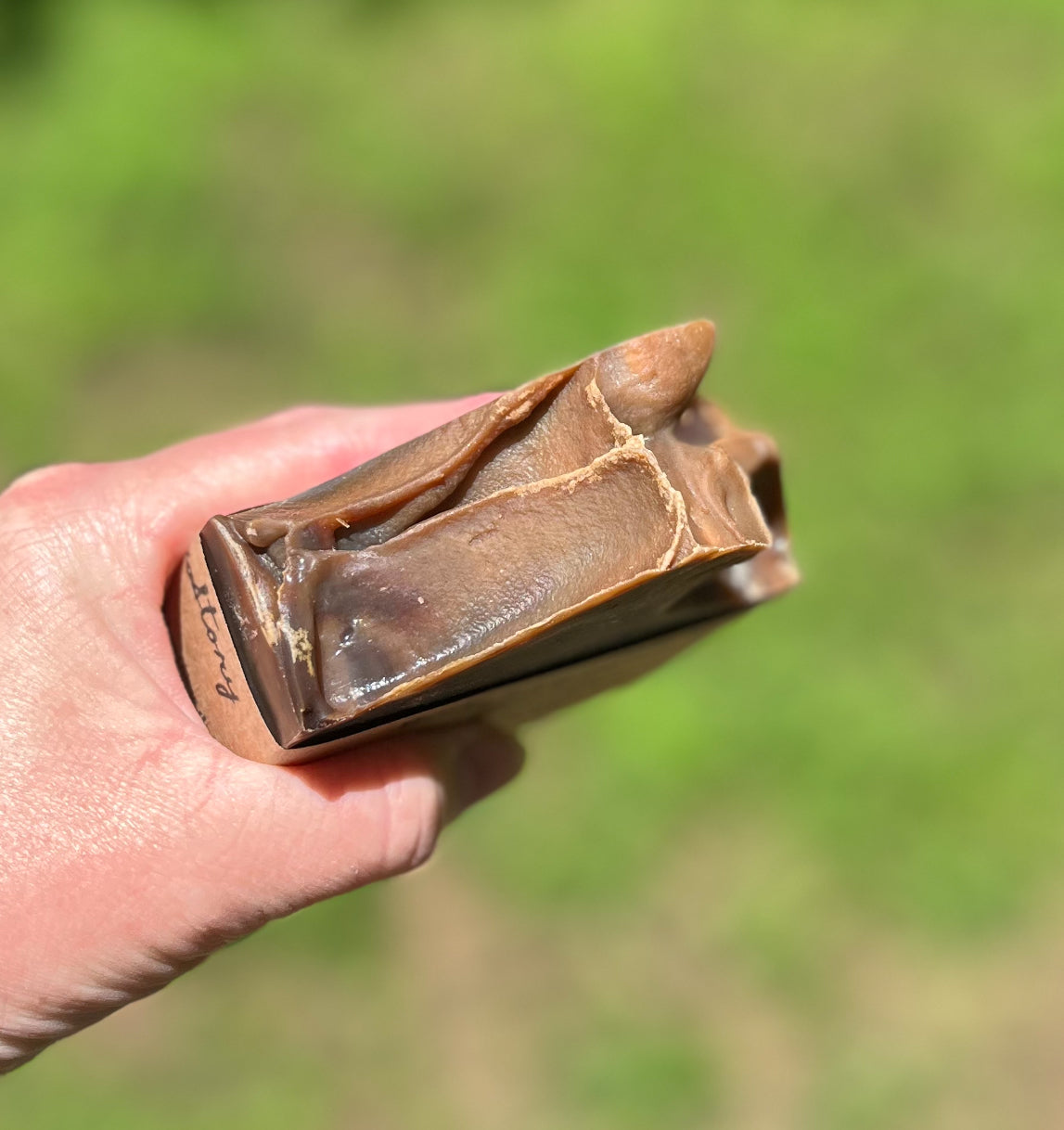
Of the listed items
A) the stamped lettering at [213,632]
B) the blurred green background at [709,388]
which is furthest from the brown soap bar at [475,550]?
the blurred green background at [709,388]

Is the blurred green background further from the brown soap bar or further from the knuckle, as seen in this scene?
the brown soap bar

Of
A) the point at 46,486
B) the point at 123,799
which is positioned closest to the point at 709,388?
the point at 46,486

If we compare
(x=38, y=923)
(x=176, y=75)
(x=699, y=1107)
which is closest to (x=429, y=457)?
(x=38, y=923)

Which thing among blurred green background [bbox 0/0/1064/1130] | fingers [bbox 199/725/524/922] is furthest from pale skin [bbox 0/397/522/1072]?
blurred green background [bbox 0/0/1064/1130]

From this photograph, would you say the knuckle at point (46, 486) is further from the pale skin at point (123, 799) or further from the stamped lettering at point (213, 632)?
the stamped lettering at point (213, 632)

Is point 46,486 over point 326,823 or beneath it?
over

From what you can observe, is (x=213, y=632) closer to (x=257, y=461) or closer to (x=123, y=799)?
(x=123, y=799)
